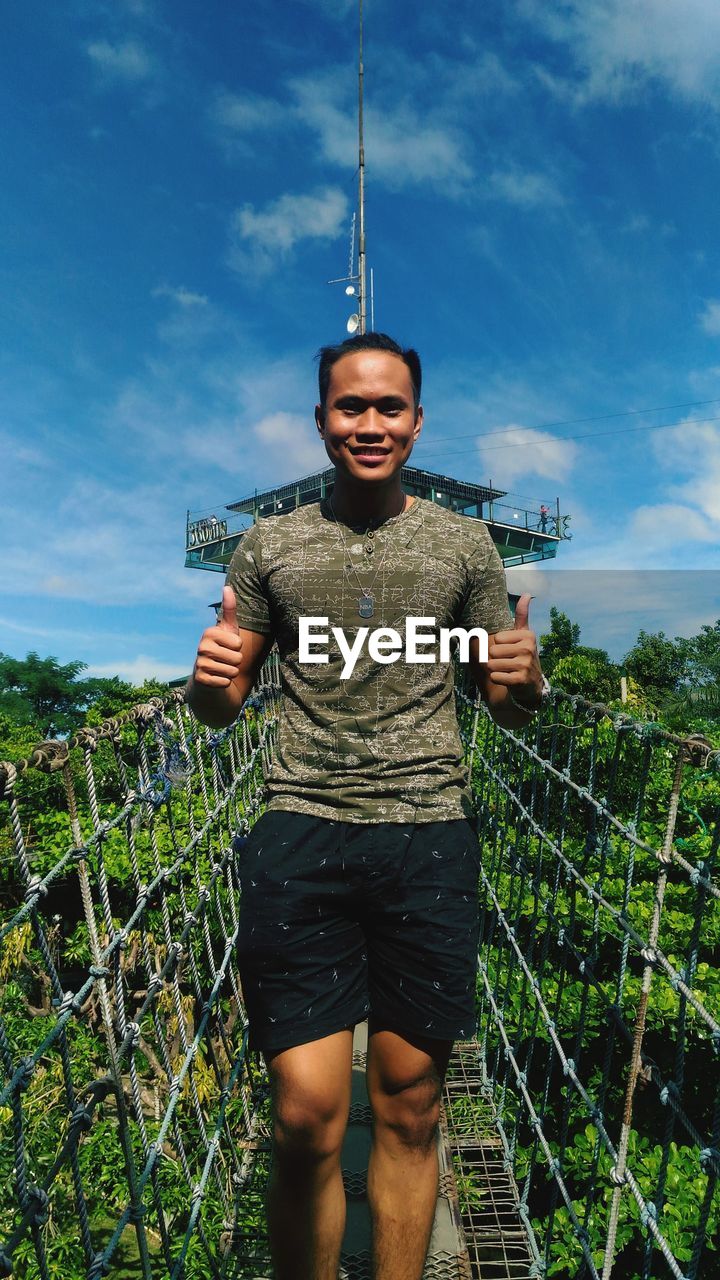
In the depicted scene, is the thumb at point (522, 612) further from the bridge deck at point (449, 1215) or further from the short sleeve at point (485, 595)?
the bridge deck at point (449, 1215)

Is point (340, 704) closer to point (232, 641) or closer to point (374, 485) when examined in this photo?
point (232, 641)

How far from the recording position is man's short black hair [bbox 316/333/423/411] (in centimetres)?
144

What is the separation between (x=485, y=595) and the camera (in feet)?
4.62

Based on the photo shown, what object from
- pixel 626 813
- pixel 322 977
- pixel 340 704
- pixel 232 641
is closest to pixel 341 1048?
pixel 322 977

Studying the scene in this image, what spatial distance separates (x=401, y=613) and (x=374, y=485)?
0.22m

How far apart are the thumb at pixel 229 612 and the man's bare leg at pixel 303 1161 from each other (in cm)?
61

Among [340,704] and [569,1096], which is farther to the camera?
[569,1096]

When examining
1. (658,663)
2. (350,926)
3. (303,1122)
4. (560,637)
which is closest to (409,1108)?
(303,1122)

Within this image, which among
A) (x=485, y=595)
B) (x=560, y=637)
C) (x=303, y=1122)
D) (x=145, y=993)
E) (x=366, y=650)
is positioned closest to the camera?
(x=303, y=1122)

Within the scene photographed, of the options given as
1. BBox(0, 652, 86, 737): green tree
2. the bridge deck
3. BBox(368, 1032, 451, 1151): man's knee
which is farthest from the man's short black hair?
BBox(0, 652, 86, 737): green tree

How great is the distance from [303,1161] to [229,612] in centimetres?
79

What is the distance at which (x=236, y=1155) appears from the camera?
1.84 metres

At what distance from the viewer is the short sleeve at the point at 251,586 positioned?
1.38 meters

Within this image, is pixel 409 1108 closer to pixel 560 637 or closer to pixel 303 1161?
pixel 303 1161
